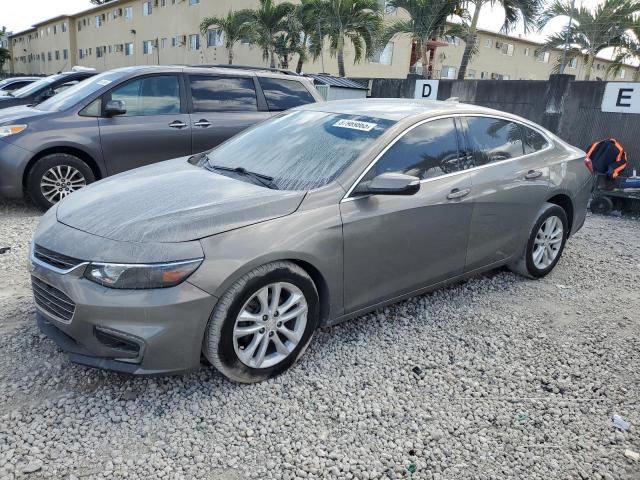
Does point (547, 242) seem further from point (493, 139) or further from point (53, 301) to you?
point (53, 301)

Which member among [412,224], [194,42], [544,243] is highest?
[194,42]

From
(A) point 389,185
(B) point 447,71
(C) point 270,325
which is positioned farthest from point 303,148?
(B) point 447,71

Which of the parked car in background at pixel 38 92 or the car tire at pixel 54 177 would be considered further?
the parked car in background at pixel 38 92

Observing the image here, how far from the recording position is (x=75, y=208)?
3051mm

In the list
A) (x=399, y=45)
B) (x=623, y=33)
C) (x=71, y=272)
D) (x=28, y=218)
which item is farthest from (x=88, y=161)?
(x=399, y=45)

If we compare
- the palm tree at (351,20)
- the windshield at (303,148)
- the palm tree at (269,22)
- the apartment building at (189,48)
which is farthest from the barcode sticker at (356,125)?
the palm tree at (269,22)

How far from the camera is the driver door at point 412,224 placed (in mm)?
3139

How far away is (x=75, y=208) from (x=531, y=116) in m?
9.16

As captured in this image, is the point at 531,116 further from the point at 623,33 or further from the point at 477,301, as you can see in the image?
the point at 623,33

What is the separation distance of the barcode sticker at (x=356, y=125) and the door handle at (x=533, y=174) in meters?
1.55

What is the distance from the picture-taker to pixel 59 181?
604cm

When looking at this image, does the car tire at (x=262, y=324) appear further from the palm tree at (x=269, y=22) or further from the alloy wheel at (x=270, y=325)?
the palm tree at (x=269, y=22)

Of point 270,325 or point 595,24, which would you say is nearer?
point 270,325

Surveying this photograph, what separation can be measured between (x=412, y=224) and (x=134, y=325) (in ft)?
5.97
